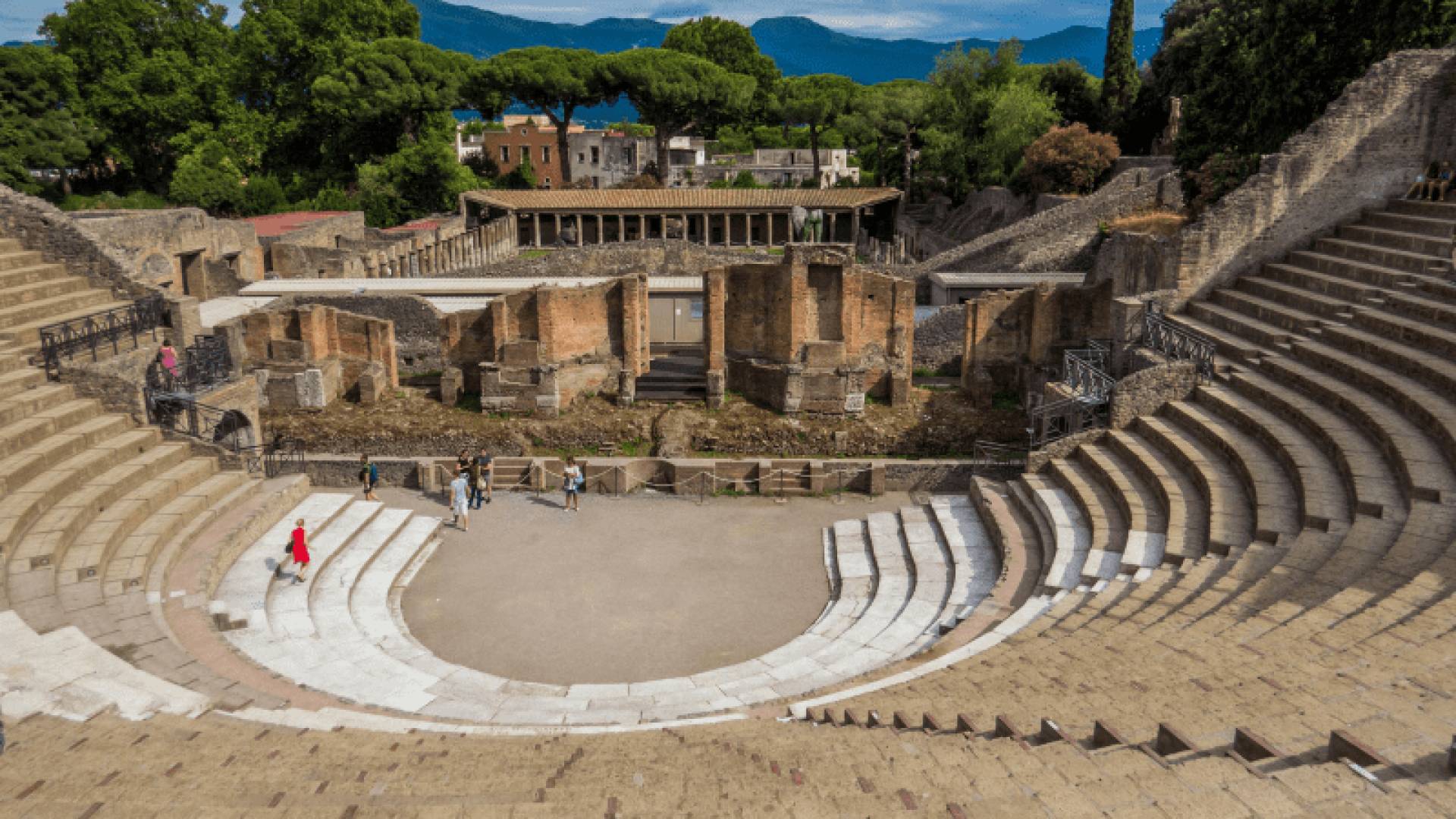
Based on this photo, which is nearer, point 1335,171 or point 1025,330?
point 1335,171

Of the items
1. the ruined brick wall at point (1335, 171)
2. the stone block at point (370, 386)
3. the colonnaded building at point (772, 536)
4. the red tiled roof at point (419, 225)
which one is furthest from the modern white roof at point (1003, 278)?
the red tiled roof at point (419, 225)

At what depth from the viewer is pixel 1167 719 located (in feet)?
22.7

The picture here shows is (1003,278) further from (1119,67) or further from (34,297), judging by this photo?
(34,297)

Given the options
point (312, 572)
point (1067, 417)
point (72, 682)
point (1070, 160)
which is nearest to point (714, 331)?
point (1067, 417)

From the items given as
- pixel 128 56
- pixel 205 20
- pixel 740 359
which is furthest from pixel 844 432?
pixel 205 20

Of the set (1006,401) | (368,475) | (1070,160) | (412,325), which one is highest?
(1070,160)

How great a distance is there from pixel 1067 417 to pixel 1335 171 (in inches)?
299

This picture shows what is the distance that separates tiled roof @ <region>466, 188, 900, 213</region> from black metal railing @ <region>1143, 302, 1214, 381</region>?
31511mm

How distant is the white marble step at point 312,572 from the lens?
12531mm

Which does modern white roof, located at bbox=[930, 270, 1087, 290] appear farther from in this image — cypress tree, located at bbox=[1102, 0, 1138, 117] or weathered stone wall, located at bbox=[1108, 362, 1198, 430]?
cypress tree, located at bbox=[1102, 0, 1138, 117]

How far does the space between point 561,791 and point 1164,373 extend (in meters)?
12.9

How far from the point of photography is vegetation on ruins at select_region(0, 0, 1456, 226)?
44.5 m

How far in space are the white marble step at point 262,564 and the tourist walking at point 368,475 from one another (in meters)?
0.76

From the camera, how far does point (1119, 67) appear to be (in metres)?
45.0
